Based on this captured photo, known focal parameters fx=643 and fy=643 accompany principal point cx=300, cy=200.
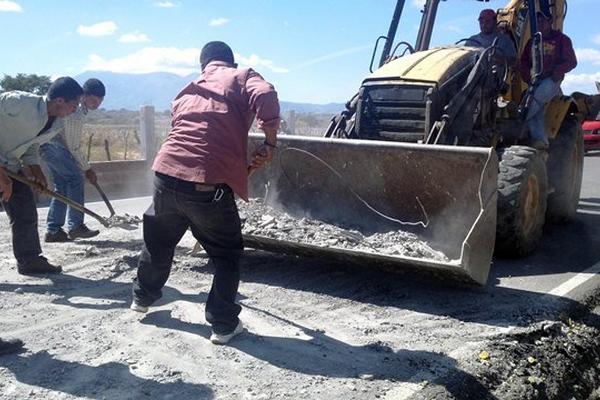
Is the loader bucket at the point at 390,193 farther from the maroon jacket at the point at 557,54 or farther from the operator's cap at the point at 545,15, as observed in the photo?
the operator's cap at the point at 545,15

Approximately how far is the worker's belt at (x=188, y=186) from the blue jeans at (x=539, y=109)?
4.47 meters

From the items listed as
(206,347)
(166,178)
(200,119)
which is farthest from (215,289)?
(200,119)

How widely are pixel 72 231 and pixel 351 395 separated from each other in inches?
174

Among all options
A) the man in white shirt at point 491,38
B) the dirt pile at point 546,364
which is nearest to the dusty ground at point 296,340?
the dirt pile at point 546,364

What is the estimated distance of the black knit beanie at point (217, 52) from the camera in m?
4.45

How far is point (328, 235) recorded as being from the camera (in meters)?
5.55

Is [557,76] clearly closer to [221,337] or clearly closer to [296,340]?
[296,340]

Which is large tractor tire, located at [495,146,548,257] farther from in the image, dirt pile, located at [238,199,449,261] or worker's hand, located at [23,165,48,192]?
worker's hand, located at [23,165,48,192]

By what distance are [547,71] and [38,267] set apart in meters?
5.80

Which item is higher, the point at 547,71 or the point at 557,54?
the point at 557,54

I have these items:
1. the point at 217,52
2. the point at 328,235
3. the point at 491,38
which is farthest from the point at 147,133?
the point at 217,52

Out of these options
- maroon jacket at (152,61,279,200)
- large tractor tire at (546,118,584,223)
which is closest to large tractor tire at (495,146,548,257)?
large tractor tire at (546,118,584,223)

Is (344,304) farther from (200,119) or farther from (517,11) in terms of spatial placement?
(517,11)

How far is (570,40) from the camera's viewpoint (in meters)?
7.55
